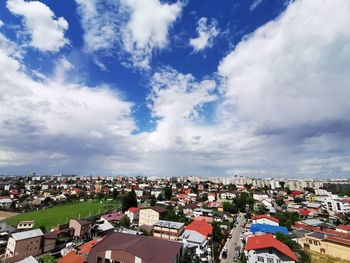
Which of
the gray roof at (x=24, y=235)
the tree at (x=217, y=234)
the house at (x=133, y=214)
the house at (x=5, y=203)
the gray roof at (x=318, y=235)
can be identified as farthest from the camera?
the house at (x=5, y=203)

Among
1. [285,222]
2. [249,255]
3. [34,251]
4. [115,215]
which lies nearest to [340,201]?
[285,222]

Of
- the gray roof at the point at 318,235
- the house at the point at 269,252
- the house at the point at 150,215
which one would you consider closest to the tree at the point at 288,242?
the house at the point at 269,252

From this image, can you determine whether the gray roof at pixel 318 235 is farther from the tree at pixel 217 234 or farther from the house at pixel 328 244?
the tree at pixel 217 234

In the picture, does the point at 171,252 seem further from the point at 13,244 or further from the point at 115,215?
the point at 115,215

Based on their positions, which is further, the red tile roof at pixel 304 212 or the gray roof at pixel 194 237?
the red tile roof at pixel 304 212

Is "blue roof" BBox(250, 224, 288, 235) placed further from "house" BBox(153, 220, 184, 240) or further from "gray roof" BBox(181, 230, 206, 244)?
"house" BBox(153, 220, 184, 240)

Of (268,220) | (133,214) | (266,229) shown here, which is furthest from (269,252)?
(133,214)
